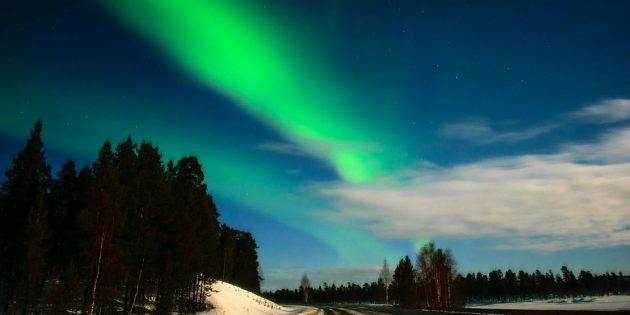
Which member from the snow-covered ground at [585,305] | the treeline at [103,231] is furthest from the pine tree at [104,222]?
the snow-covered ground at [585,305]

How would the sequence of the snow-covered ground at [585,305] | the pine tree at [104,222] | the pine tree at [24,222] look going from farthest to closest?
1. the snow-covered ground at [585,305]
2. the pine tree at [24,222]
3. the pine tree at [104,222]

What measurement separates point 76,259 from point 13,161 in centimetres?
968

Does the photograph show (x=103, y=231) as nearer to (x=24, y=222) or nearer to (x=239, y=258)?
(x=24, y=222)

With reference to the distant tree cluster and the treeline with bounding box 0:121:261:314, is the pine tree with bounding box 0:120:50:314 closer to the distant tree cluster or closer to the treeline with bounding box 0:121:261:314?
the treeline with bounding box 0:121:261:314

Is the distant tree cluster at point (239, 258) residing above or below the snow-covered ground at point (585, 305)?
above

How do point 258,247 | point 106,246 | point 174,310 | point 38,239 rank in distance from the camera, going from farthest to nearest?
point 258,247
point 174,310
point 38,239
point 106,246

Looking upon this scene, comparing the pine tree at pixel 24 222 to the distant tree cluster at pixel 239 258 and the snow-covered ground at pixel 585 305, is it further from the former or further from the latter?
the snow-covered ground at pixel 585 305

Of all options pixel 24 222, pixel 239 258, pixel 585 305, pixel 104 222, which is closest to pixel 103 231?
pixel 104 222

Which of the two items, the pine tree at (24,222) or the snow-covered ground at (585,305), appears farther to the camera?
the snow-covered ground at (585,305)

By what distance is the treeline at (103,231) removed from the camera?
29953 mm

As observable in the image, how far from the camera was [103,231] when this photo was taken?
29.3 meters

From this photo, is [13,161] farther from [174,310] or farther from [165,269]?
[174,310]

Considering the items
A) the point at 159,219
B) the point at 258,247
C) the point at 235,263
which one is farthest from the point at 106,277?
the point at 258,247

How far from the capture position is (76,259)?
36.9m
